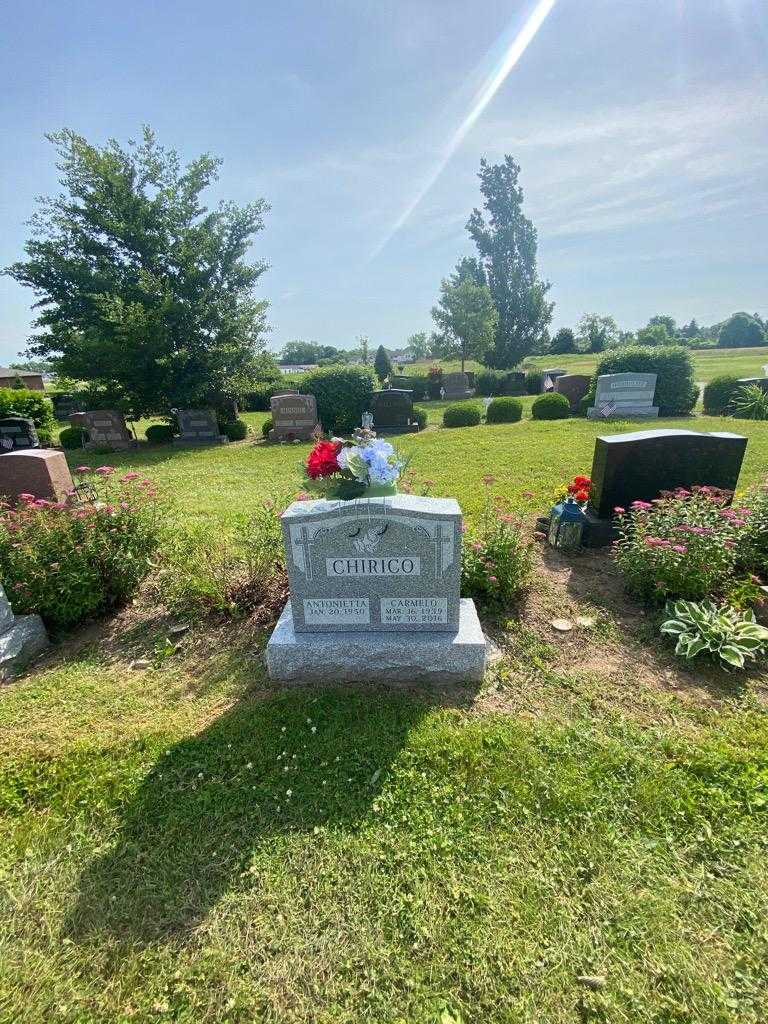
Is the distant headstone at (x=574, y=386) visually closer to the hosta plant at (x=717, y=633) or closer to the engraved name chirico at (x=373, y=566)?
the hosta plant at (x=717, y=633)

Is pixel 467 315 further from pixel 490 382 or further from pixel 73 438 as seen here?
pixel 73 438

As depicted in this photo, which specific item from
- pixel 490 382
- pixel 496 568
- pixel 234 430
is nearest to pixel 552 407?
pixel 490 382

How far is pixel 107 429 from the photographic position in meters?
14.9

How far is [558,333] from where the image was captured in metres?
49.4

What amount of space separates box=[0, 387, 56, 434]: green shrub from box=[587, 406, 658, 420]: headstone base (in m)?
19.9

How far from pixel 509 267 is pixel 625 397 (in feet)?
95.4

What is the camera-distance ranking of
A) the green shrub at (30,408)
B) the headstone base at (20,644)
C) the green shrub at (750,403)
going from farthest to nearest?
the green shrub at (30,408)
the green shrub at (750,403)
the headstone base at (20,644)

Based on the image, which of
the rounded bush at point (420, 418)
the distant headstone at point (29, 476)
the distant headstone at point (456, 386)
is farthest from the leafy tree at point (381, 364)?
the distant headstone at point (29, 476)

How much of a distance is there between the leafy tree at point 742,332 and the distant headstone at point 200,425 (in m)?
75.5

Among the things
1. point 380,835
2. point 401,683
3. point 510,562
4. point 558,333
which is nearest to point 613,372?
point 510,562

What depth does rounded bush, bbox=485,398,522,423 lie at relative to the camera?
50.5 ft

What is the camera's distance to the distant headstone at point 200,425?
49.4ft

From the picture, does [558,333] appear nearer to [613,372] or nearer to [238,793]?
[613,372]

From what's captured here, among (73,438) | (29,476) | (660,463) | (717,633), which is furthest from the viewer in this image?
(73,438)
